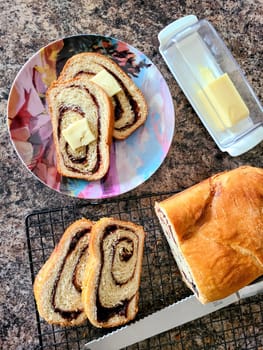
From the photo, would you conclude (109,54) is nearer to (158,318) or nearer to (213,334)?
(158,318)

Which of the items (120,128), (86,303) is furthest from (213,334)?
(120,128)

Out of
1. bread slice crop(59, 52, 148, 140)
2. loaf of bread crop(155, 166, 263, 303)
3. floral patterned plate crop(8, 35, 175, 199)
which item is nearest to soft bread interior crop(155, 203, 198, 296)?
loaf of bread crop(155, 166, 263, 303)

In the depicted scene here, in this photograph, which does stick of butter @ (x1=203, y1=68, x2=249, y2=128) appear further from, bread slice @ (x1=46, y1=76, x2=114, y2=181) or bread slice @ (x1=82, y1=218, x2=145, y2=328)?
bread slice @ (x1=82, y1=218, x2=145, y2=328)

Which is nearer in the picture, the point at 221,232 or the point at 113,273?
the point at 221,232

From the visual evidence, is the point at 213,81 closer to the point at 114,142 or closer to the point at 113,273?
the point at 114,142

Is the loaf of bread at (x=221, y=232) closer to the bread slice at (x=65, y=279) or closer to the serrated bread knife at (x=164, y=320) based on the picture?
the serrated bread knife at (x=164, y=320)

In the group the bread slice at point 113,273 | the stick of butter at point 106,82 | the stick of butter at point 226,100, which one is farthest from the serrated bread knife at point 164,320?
the stick of butter at point 106,82

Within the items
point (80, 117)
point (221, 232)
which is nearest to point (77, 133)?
point (80, 117)
